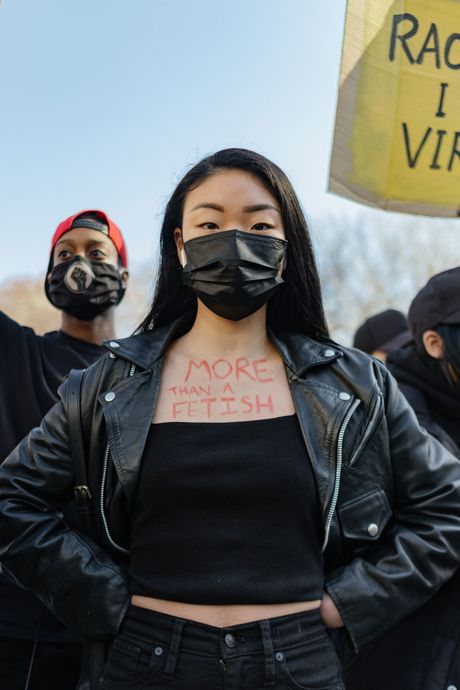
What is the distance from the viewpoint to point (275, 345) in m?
2.50

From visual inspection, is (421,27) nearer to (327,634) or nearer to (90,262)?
(90,262)

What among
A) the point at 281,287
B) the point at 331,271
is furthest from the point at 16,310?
the point at 281,287

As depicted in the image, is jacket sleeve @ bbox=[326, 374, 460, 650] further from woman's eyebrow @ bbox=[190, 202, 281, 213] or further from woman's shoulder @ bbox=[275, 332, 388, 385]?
woman's eyebrow @ bbox=[190, 202, 281, 213]

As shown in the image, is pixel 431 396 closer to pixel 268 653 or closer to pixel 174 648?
pixel 268 653

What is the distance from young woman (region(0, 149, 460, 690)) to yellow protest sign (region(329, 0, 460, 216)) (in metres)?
1.27

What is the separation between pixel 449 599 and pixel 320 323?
970 mm

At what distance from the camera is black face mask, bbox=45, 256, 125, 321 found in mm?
3607

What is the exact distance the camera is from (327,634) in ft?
7.06

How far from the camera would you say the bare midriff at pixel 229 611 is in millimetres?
2064

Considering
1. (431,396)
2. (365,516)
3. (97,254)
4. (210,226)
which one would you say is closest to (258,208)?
(210,226)

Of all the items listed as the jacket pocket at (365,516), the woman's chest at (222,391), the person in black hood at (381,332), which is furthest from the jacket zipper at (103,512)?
the person in black hood at (381,332)

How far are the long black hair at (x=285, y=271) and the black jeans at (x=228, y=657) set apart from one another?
3.11 feet

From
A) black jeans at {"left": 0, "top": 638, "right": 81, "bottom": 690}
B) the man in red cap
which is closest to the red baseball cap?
the man in red cap

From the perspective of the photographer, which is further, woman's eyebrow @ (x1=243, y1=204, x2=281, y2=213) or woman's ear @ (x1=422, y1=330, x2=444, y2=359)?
woman's ear @ (x1=422, y1=330, x2=444, y2=359)
